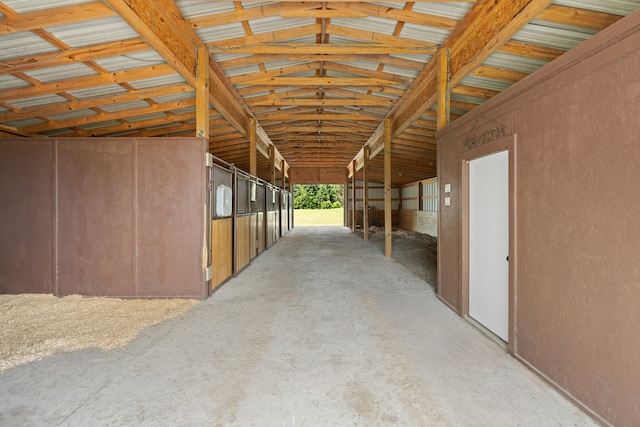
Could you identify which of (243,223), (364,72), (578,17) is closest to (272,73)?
(364,72)

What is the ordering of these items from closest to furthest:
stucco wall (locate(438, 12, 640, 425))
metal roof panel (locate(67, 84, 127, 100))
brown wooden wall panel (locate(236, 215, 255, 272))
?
1. stucco wall (locate(438, 12, 640, 425))
2. metal roof panel (locate(67, 84, 127, 100))
3. brown wooden wall panel (locate(236, 215, 255, 272))

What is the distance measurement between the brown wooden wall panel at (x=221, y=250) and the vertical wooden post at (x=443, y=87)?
3648 millimetres

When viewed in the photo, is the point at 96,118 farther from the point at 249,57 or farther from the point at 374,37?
the point at 374,37

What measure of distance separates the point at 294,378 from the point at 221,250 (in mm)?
3207

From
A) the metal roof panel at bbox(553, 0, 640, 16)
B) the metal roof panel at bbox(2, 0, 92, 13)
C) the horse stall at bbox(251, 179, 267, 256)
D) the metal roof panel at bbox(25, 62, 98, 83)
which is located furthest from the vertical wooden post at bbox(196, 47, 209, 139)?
the metal roof panel at bbox(553, 0, 640, 16)

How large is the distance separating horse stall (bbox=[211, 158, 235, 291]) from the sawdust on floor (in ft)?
2.64

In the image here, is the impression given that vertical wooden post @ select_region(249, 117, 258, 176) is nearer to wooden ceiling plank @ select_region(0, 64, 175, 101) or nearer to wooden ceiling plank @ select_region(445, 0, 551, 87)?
wooden ceiling plank @ select_region(0, 64, 175, 101)

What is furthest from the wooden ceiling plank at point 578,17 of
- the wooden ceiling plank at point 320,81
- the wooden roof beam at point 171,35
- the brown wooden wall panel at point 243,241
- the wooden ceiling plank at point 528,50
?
the brown wooden wall panel at point 243,241

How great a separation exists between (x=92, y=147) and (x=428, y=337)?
481 centimetres

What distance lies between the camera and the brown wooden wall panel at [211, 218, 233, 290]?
15.6 feet

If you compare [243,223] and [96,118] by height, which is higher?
[96,118]

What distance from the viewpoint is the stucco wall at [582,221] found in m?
1.67

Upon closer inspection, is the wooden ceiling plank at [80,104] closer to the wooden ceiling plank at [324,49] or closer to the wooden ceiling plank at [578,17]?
the wooden ceiling plank at [324,49]

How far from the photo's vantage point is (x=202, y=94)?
178 inches
